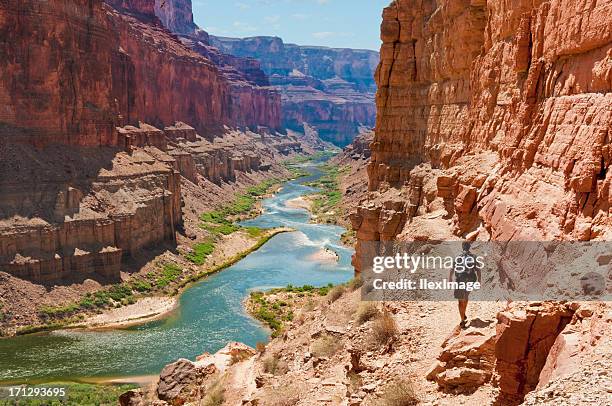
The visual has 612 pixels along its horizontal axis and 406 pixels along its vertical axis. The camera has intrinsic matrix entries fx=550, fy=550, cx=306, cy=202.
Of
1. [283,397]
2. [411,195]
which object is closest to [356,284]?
[411,195]

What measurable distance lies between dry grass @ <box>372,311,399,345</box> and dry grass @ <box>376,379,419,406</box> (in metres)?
3.07

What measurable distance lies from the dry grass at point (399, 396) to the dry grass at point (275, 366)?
7.73m

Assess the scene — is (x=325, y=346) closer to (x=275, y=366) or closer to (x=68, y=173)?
(x=275, y=366)

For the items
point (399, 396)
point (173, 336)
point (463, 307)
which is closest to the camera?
point (399, 396)

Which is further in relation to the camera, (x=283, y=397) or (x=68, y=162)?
(x=68, y=162)

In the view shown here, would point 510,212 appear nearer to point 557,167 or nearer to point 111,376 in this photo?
point 557,167

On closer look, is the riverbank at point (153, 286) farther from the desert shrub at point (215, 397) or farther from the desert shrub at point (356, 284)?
the desert shrub at point (215, 397)

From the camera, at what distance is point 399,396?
1233 cm

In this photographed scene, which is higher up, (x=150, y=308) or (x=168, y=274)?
(x=168, y=274)

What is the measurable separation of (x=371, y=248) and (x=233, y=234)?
162 feet

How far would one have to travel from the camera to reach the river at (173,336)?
1484 inches

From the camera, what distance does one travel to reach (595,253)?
11.5 meters

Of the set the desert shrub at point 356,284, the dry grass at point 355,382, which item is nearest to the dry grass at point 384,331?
the dry grass at point 355,382

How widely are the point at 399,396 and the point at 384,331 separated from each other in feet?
12.2
